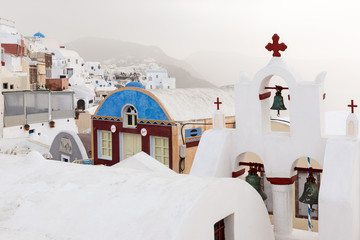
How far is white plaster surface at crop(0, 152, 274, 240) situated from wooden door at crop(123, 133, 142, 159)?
11670 millimetres

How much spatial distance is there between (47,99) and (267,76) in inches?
985

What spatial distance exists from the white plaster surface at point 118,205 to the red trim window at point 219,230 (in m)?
0.18

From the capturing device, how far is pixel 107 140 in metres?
21.4

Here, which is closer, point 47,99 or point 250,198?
point 250,198

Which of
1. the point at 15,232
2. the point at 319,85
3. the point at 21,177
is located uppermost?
the point at 319,85

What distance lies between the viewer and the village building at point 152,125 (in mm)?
19016

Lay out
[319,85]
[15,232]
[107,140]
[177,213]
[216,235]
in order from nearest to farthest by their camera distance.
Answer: [177,213]
[15,232]
[216,235]
[319,85]
[107,140]

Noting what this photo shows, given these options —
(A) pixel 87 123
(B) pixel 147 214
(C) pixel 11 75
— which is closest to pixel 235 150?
(B) pixel 147 214

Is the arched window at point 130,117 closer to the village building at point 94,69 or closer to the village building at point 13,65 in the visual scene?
the village building at point 13,65

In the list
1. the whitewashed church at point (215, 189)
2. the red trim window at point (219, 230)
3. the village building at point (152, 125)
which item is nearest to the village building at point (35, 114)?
the village building at point (152, 125)

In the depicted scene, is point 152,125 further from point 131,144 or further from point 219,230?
point 219,230

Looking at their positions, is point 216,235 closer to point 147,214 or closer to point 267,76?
point 147,214

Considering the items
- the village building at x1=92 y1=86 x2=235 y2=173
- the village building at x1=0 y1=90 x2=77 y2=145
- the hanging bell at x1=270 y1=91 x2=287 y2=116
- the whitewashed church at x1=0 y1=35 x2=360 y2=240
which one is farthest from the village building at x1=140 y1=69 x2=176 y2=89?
the whitewashed church at x1=0 y1=35 x2=360 y2=240

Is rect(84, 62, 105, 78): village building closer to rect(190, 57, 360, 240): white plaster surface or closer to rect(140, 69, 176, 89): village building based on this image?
rect(140, 69, 176, 89): village building
